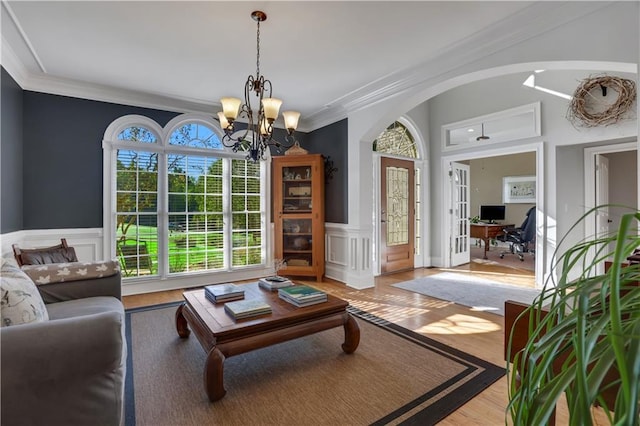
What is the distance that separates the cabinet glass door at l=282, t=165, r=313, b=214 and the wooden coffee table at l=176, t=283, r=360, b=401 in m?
2.46

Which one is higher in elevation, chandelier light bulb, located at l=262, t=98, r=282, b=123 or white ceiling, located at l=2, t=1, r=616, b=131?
white ceiling, located at l=2, t=1, r=616, b=131

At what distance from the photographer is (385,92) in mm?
3770

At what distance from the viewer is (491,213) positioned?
831 cm

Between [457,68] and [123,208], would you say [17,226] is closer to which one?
[123,208]

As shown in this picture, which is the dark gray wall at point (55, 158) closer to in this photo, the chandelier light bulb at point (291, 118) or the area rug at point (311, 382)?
the area rug at point (311, 382)

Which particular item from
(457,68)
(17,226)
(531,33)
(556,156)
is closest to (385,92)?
(457,68)

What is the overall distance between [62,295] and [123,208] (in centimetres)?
201

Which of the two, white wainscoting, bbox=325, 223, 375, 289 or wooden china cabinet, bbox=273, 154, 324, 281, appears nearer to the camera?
white wainscoting, bbox=325, 223, 375, 289

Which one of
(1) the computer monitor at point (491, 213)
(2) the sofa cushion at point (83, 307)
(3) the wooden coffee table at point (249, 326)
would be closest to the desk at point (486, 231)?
(1) the computer monitor at point (491, 213)

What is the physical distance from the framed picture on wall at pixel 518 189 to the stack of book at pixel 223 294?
327 inches

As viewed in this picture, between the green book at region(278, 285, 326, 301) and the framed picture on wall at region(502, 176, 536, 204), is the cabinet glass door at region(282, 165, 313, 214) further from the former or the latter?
the framed picture on wall at region(502, 176, 536, 204)

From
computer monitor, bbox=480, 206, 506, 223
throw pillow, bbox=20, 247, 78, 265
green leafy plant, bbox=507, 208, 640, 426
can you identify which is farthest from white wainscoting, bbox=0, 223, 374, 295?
computer monitor, bbox=480, 206, 506, 223

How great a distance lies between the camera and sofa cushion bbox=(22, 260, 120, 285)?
222cm

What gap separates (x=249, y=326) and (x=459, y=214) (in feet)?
16.9
